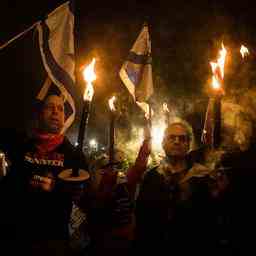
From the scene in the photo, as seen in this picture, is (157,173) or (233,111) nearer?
(157,173)

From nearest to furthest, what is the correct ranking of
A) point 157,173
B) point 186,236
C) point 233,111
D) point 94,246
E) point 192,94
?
point 186,236 → point 157,173 → point 94,246 → point 233,111 → point 192,94

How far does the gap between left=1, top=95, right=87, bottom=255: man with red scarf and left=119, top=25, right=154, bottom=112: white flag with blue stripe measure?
1.94 metres

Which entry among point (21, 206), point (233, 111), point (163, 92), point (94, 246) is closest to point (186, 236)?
point (94, 246)

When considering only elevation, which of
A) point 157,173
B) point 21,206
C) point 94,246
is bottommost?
point 94,246

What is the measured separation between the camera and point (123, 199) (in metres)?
4.13

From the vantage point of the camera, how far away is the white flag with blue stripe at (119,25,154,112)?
5773 mm

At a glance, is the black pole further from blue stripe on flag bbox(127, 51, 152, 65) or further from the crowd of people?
blue stripe on flag bbox(127, 51, 152, 65)

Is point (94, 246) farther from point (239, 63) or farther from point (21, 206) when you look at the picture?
point (239, 63)

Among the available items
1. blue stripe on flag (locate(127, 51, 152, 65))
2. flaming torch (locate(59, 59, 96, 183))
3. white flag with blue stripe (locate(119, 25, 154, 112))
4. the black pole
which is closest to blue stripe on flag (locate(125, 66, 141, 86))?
white flag with blue stripe (locate(119, 25, 154, 112))

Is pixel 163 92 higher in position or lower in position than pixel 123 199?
higher

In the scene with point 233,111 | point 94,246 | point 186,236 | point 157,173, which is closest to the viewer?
point 186,236

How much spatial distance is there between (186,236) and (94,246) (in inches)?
54.6

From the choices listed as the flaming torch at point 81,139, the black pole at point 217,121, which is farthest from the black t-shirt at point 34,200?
the black pole at point 217,121

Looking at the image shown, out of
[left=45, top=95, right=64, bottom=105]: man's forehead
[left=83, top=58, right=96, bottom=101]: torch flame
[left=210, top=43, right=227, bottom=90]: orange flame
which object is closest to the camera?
[left=83, top=58, right=96, bottom=101]: torch flame
